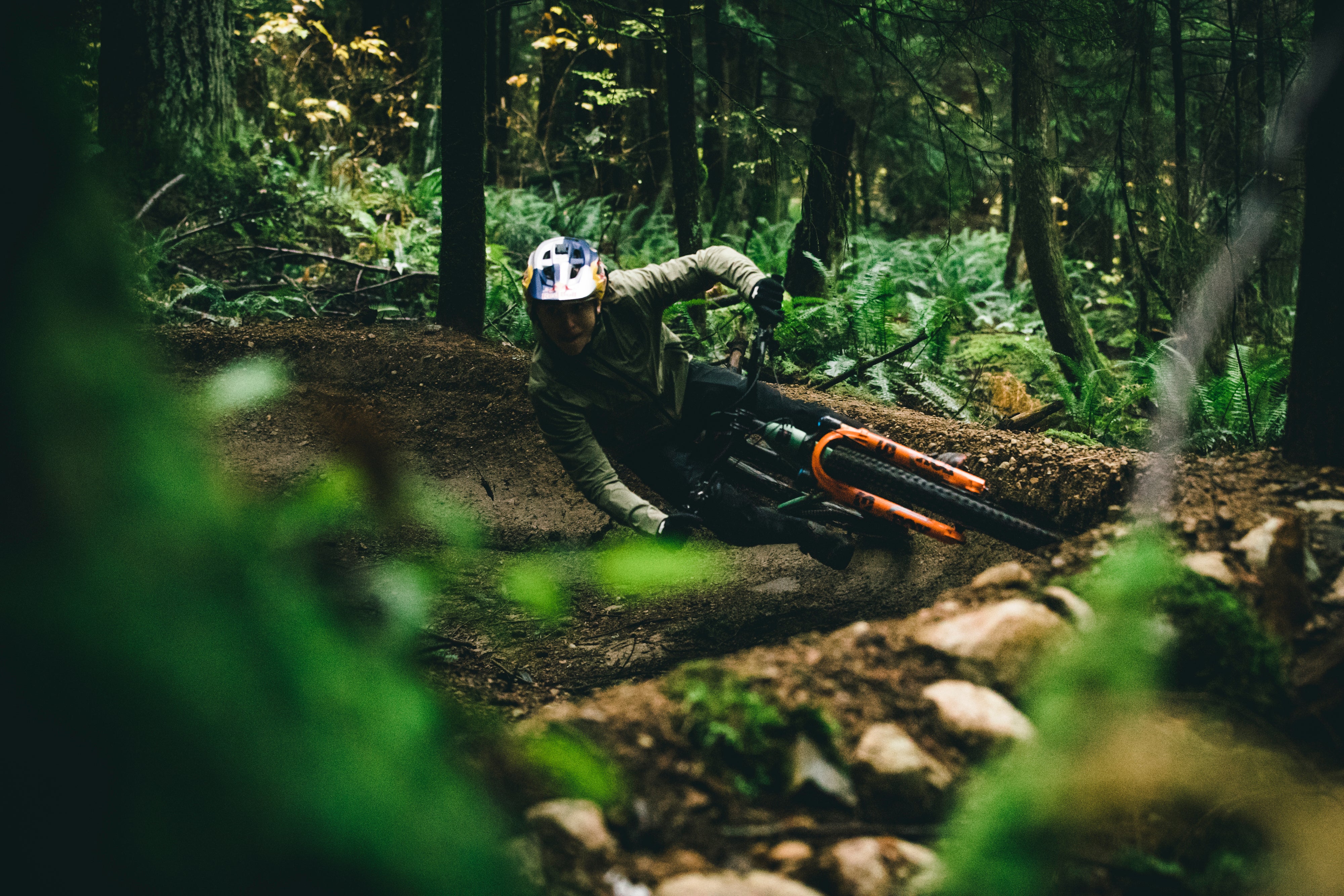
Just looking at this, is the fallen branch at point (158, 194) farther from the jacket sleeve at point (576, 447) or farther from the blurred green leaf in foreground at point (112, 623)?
the blurred green leaf in foreground at point (112, 623)

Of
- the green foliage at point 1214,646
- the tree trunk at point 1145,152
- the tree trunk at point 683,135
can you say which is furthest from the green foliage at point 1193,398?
the tree trunk at point 683,135

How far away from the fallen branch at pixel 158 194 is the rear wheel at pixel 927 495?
28.0 ft

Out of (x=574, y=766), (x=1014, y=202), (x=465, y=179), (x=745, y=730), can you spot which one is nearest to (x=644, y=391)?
(x=745, y=730)

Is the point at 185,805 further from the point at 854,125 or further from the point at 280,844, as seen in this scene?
the point at 854,125

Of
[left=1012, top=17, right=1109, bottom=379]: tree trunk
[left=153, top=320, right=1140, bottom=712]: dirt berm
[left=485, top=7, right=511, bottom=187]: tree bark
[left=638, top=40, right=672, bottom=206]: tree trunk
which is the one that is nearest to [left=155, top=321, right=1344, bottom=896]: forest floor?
[left=153, top=320, right=1140, bottom=712]: dirt berm

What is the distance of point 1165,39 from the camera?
8.91 m

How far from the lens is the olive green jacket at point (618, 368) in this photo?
460 centimetres

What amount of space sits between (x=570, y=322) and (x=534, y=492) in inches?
115

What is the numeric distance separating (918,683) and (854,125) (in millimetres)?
7246

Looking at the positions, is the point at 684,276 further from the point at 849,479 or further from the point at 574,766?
the point at 574,766

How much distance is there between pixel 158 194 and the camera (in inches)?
348

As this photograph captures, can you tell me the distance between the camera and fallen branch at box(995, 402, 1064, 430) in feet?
22.7

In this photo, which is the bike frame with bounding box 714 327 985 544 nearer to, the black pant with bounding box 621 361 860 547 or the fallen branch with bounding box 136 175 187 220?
the black pant with bounding box 621 361 860 547

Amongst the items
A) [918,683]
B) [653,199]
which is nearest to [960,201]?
[918,683]
